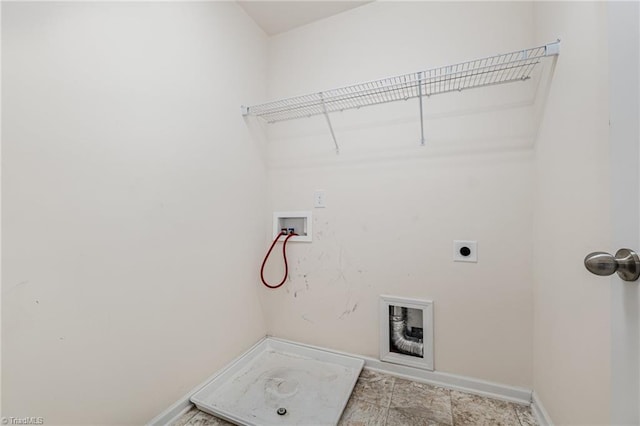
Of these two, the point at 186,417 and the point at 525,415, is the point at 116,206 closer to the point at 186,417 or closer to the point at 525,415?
the point at 186,417

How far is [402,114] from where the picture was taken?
162 centimetres

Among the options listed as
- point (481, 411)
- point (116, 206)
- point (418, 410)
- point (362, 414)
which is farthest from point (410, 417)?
point (116, 206)

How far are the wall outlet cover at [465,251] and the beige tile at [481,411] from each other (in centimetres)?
75

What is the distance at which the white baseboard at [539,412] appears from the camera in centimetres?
118

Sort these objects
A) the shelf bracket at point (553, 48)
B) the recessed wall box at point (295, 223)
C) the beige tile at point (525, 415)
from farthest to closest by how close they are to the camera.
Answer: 1. the recessed wall box at point (295, 223)
2. the beige tile at point (525, 415)
3. the shelf bracket at point (553, 48)

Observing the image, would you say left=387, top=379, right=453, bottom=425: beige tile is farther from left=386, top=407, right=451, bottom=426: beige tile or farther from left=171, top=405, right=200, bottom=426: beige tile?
left=171, top=405, right=200, bottom=426: beige tile

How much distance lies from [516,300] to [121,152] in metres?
2.05

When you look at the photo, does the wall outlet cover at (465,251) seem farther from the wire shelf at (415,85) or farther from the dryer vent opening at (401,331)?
the wire shelf at (415,85)

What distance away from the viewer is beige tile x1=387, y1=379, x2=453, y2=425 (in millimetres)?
1267

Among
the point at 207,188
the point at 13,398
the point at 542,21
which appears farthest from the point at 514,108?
the point at 13,398

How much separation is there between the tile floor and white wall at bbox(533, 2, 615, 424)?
0.22 metres

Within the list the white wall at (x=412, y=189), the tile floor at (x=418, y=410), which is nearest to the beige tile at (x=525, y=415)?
the tile floor at (x=418, y=410)

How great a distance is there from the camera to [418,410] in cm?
133

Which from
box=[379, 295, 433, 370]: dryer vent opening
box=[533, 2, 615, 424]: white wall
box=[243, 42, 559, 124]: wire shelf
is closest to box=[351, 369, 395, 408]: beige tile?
box=[379, 295, 433, 370]: dryer vent opening
